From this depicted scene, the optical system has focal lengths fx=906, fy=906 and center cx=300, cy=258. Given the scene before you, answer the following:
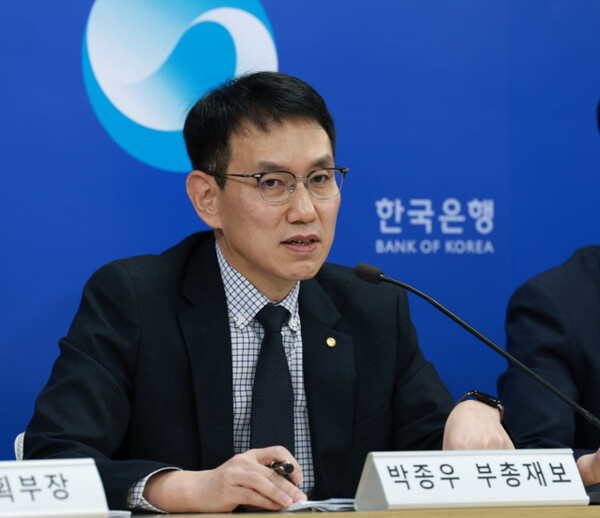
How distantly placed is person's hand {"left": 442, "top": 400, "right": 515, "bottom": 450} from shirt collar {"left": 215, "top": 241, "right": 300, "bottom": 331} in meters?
0.47

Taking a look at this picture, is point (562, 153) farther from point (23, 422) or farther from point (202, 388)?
point (23, 422)

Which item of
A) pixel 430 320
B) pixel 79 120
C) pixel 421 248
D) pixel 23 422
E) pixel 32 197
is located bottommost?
pixel 23 422

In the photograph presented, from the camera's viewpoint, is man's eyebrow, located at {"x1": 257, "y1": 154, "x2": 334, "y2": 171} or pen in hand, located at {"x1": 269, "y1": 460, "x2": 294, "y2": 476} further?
man's eyebrow, located at {"x1": 257, "y1": 154, "x2": 334, "y2": 171}

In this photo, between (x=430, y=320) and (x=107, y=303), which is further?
(x=430, y=320)

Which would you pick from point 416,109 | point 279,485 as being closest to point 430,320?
point 416,109

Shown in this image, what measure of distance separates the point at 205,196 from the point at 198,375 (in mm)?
438

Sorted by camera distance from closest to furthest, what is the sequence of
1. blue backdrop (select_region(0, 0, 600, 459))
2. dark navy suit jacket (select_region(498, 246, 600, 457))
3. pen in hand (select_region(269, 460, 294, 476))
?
pen in hand (select_region(269, 460, 294, 476)) → dark navy suit jacket (select_region(498, 246, 600, 457)) → blue backdrop (select_region(0, 0, 600, 459))

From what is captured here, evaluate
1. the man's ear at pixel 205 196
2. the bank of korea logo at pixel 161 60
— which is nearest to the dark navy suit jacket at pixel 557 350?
the man's ear at pixel 205 196

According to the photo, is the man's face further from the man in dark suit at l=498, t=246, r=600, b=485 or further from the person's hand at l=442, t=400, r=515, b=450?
the man in dark suit at l=498, t=246, r=600, b=485

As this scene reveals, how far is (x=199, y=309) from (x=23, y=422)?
70 centimetres

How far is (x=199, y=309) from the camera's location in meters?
1.93

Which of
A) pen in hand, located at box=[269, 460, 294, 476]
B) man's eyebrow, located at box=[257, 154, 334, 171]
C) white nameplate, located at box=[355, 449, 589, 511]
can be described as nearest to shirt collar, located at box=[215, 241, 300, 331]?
man's eyebrow, located at box=[257, 154, 334, 171]

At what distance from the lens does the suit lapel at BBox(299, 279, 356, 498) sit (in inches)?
74.4

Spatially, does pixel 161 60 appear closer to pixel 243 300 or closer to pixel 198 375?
pixel 243 300
